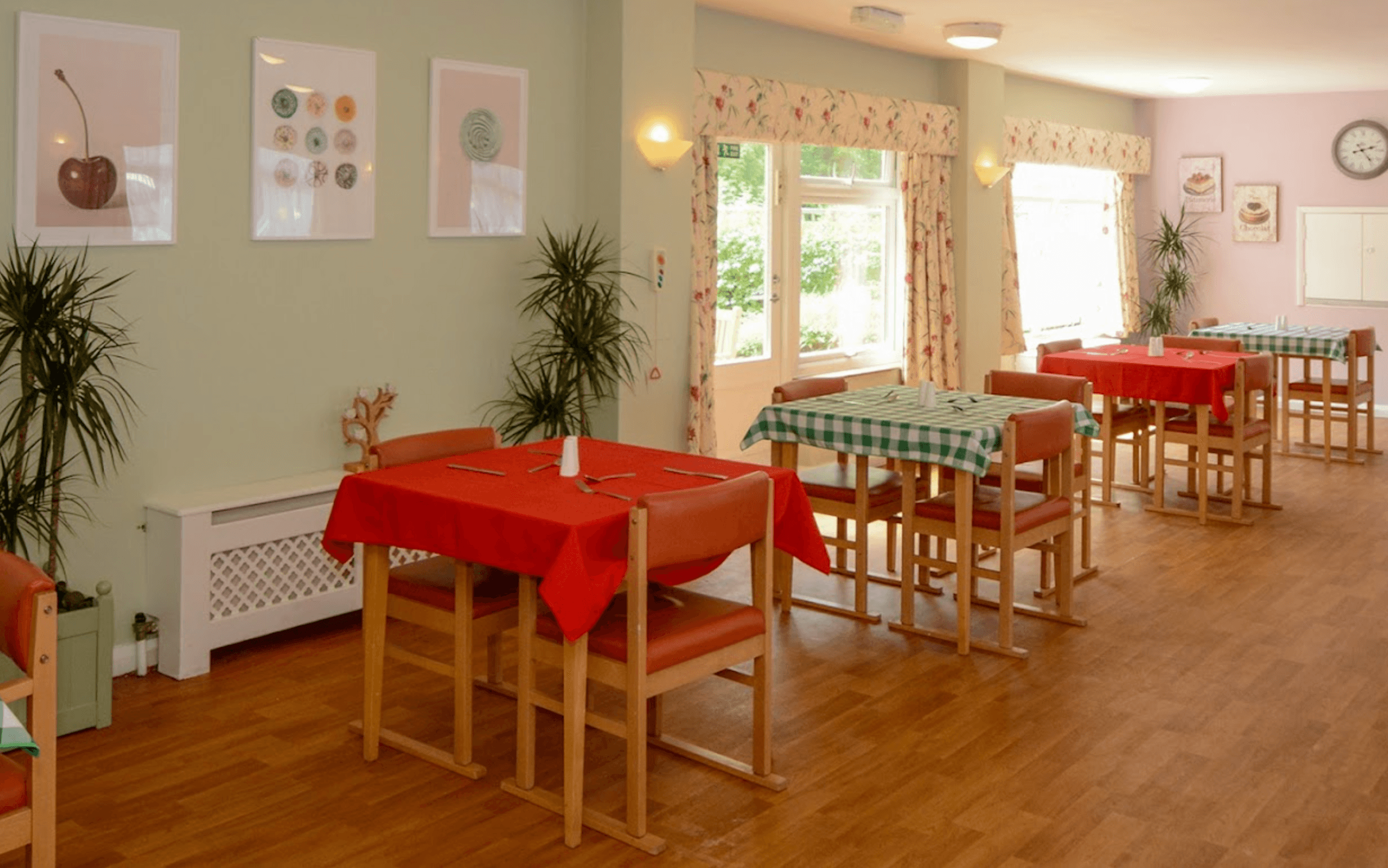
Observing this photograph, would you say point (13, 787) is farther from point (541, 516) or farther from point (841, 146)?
point (841, 146)

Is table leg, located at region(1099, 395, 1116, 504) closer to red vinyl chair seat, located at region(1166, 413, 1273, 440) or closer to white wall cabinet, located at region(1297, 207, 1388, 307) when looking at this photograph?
red vinyl chair seat, located at region(1166, 413, 1273, 440)

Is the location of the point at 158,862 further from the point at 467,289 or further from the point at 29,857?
the point at 467,289

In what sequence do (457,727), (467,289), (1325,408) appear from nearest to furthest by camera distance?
1. (457,727)
2. (467,289)
3. (1325,408)

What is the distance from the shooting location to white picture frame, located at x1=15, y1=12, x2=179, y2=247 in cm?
405

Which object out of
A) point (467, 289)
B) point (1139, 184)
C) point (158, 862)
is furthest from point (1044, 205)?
point (158, 862)

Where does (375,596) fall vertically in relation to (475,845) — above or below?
above

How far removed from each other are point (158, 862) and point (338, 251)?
8.56 ft

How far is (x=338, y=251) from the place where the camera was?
5078 mm

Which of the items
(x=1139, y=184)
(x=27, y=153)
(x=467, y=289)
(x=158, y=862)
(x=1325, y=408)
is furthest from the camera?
(x=1139, y=184)

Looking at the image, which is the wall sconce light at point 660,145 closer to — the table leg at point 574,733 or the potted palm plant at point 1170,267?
the table leg at point 574,733

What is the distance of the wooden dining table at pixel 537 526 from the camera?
10.4 feet

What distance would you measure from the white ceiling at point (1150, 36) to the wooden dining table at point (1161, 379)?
176 cm

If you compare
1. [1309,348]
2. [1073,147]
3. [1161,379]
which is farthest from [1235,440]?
[1073,147]

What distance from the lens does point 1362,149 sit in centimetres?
1040
